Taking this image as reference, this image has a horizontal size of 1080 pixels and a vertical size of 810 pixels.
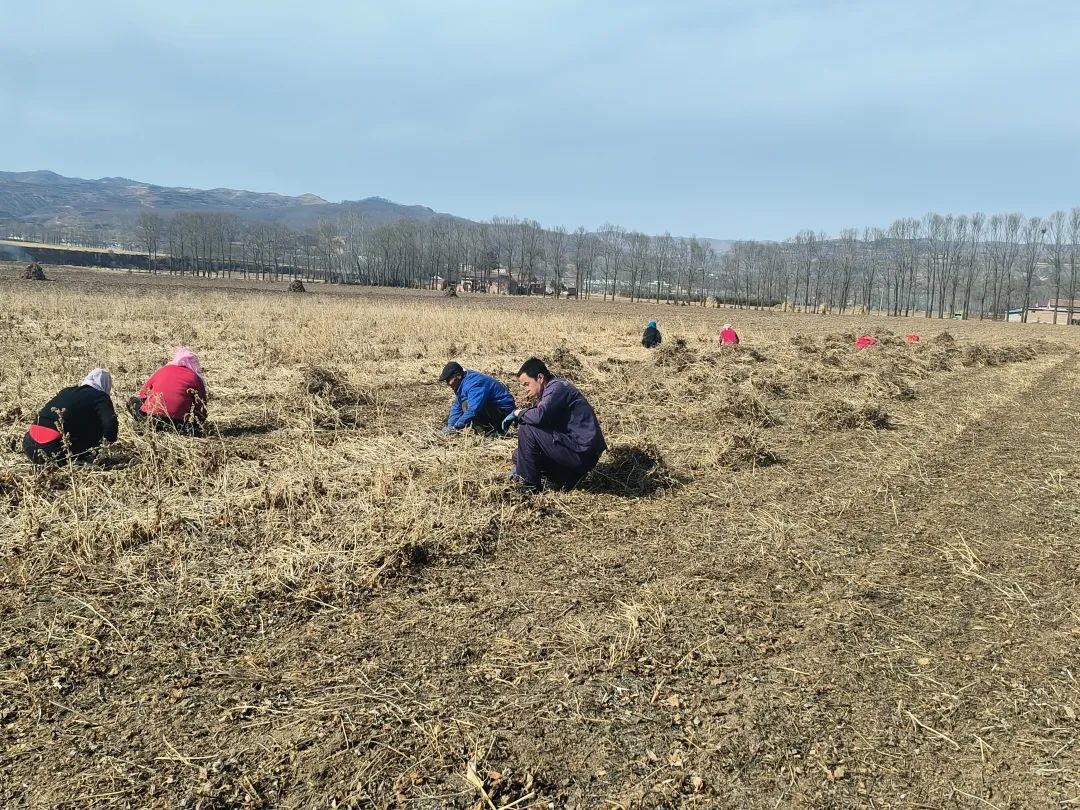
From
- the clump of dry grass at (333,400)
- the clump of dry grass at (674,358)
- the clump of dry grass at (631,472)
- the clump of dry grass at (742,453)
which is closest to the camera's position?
the clump of dry grass at (631,472)

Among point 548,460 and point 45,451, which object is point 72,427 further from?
point 548,460

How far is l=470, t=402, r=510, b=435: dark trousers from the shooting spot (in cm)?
863

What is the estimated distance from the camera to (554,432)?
643cm

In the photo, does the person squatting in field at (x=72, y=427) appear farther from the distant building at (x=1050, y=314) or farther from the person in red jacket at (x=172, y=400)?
the distant building at (x=1050, y=314)

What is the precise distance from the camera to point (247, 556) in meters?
4.96

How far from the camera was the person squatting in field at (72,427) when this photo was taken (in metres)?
6.60

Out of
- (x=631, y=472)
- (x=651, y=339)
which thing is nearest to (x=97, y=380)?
(x=631, y=472)

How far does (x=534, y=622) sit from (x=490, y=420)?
15.3 feet

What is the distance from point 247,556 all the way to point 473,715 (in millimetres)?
2463

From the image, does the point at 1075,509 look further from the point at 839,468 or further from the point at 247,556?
the point at 247,556

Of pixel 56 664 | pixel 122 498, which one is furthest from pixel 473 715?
pixel 122 498

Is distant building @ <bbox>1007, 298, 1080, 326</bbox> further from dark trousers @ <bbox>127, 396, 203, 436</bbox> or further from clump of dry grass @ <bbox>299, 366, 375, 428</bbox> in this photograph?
dark trousers @ <bbox>127, 396, 203, 436</bbox>

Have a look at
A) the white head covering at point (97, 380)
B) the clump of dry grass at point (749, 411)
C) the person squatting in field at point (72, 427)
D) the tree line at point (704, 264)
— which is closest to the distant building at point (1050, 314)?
the tree line at point (704, 264)

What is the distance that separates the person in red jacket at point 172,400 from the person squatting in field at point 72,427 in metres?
0.82
